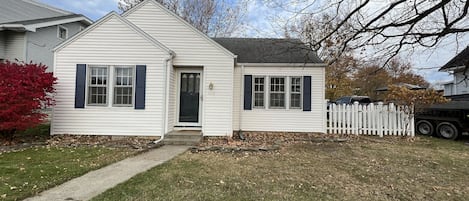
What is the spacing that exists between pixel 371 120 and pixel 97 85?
10.3 metres

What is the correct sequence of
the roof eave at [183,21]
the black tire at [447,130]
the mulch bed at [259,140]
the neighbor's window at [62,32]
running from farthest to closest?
1. the neighbor's window at [62,32]
2. the black tire at [447,130]
3. the roof eave at [183,21]
4. the mulch bed at [259,140]

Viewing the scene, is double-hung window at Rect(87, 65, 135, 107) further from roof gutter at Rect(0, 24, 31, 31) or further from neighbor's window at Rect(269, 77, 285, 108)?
roof gutter at Rect(0, 24, 31, 31)

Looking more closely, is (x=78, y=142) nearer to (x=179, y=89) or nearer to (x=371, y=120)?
(x=179, y=89)

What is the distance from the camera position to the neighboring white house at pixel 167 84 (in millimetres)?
9242

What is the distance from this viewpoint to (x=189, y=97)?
1016cm

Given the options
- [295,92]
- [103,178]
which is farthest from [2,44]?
[295,92]

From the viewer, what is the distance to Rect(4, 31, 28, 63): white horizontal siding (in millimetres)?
13406

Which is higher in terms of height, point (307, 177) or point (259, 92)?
point (259, 92)

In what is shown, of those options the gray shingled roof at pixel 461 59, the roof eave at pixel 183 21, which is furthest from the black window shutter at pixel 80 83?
the gray shingled roof at pixel 461 59

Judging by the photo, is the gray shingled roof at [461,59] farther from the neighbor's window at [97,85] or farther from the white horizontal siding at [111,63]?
the neighbor's window at [97,85]

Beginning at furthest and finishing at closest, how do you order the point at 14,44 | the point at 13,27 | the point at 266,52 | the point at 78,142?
the point at 14,44
the point at 13,27
the point at 266,52
the point at 78,142

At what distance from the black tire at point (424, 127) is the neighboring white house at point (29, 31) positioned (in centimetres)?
1759

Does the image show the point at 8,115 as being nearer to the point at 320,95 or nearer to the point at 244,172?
the point at 244,172

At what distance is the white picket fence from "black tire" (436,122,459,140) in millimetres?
1450
